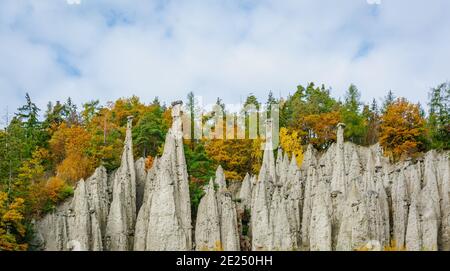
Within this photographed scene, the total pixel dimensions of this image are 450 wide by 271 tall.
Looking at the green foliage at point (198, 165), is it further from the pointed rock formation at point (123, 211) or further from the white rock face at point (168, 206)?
the pointed rock formation at point (123, 211)

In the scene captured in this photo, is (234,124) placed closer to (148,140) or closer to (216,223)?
(148,140)

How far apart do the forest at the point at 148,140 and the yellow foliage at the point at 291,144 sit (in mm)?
57

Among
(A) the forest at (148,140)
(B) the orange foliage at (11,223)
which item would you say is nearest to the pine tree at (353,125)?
(A) the forest at (148,140)

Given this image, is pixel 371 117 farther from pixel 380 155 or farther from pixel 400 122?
pixel 380 155

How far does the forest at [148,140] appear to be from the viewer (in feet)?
80.7

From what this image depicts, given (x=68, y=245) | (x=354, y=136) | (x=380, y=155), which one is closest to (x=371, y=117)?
(x=354, y=136)

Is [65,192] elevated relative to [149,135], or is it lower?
lower

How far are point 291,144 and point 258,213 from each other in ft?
Answer: 29.5

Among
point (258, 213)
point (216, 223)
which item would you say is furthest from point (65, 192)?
point (258, 213)

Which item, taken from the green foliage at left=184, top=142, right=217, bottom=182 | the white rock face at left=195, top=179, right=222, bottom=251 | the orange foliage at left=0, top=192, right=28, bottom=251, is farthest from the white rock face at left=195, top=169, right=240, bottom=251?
the orange foliage at left=0, top=192, right=28, bottom=251

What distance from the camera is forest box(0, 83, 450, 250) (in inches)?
969

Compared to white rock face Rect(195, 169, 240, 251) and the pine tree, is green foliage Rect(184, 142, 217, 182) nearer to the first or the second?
white rock face Rect(195, 169, 240, 251)

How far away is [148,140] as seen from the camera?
30.1 m
